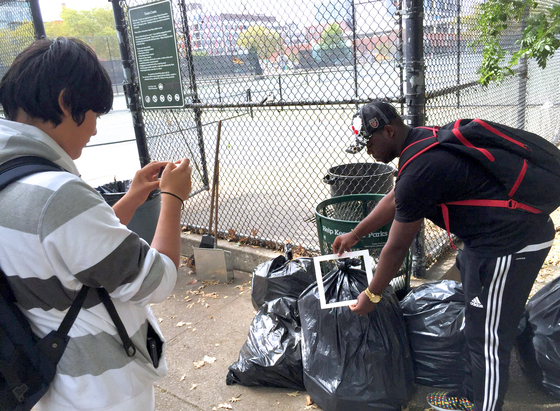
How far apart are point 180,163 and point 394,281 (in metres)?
1.82

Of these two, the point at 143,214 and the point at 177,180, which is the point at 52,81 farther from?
the point at 143,214

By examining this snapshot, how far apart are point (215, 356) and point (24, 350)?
2.05 metres

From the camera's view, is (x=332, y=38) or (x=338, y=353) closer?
(x=338, y=353)

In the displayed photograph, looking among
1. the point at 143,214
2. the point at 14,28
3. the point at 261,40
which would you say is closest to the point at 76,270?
the point at 143,214

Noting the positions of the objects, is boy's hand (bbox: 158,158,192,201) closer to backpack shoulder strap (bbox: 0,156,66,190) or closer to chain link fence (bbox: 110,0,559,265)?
backpack shoulder strap (bbox: 0,156,66,190)

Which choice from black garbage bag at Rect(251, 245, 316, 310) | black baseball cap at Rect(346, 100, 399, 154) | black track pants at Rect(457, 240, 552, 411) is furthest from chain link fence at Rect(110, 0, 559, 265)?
black track pants at Rect(457, 240, 552, 411)

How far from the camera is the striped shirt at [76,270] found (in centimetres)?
109

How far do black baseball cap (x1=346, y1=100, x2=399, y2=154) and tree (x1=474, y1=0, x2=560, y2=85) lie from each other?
1.25 metres

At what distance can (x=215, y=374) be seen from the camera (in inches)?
115

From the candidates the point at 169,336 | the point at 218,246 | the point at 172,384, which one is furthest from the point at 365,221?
the point at 218,246

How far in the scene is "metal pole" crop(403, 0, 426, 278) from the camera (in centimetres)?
285

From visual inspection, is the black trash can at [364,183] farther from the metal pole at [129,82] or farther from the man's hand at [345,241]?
the metal pole at [129,82]

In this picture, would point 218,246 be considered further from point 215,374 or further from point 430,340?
point 430,340

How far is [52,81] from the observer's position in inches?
46.8
